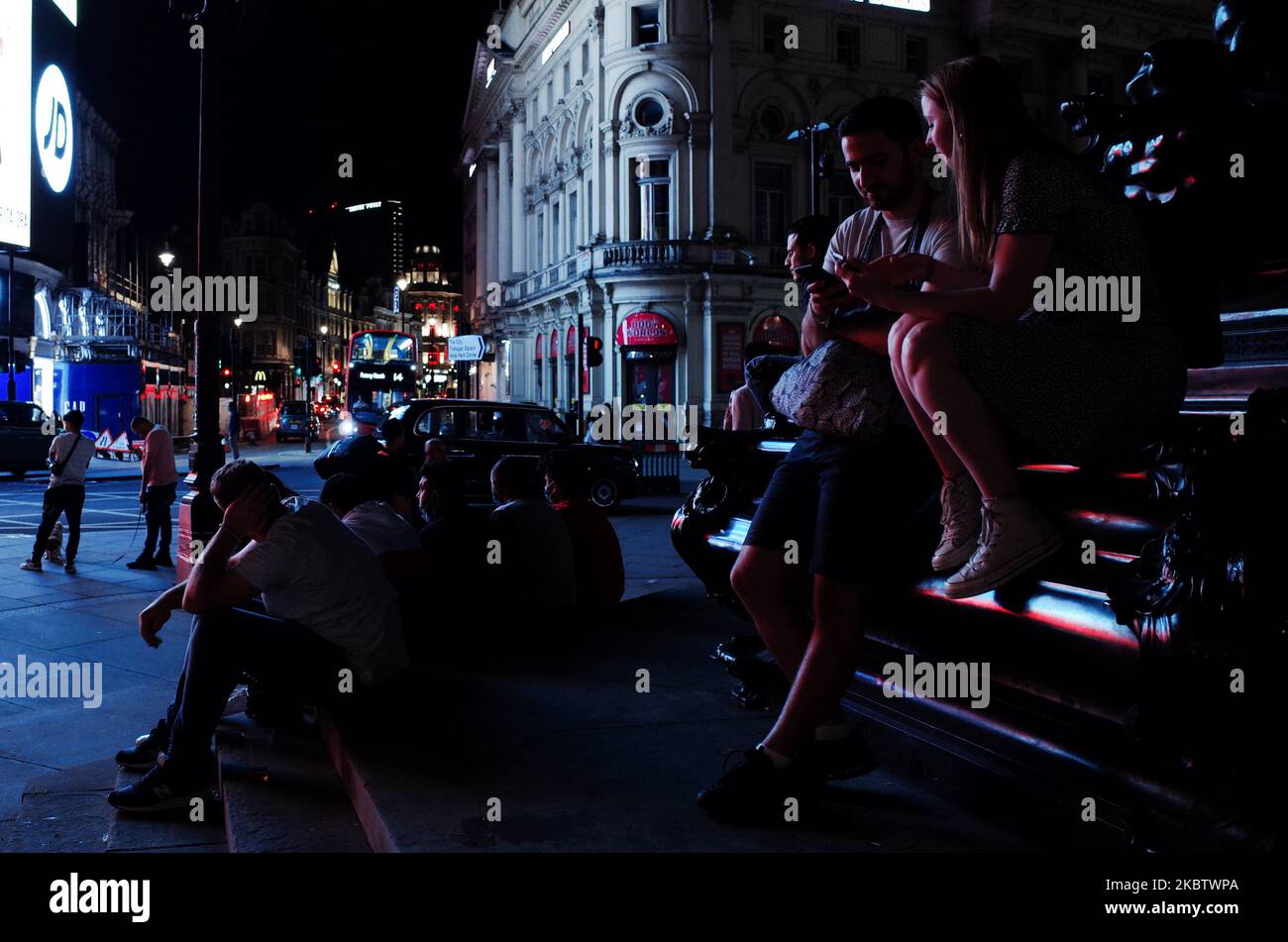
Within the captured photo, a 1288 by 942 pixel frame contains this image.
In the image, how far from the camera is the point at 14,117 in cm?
2972

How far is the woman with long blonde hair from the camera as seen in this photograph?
8.39 ft

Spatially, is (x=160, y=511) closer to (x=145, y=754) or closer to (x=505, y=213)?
(x=145, y=754)

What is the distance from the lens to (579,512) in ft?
23.6

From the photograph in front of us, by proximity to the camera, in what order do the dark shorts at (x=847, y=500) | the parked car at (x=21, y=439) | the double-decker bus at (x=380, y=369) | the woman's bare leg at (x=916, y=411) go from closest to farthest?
1. the woman's bare leg at (x=916, y=411)
2. the dark shorts at (x=847, y=500)
3. the parked car at (x=21, y=439)
4. the double-decker bus at (x=380, y=369)

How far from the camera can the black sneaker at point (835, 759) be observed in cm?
302

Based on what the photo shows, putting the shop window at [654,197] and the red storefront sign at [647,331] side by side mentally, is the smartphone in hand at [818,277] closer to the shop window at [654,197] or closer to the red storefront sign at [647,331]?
the red storefront sign at [647,331]

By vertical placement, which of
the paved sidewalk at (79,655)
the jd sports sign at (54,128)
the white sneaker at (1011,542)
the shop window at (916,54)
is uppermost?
the shop window at (916,54)

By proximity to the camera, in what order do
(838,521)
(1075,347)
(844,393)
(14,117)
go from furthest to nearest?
(14,117) → (844,393) → (838,521) → (1075,347)

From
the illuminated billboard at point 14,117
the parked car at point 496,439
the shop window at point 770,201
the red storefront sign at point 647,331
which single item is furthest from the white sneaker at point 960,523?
the shop window at point 770,201

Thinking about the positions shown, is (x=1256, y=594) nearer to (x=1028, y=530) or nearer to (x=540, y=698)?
(x=1028, y=530)

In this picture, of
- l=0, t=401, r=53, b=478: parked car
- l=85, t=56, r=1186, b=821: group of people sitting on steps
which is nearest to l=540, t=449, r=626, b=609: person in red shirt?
l=85, t=56, r=1186, b=821: group of people sitting on steps

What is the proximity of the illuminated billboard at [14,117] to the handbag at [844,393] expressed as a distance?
31.6m

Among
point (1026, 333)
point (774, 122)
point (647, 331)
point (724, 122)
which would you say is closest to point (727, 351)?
point (647, 331)

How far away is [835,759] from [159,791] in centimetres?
250
